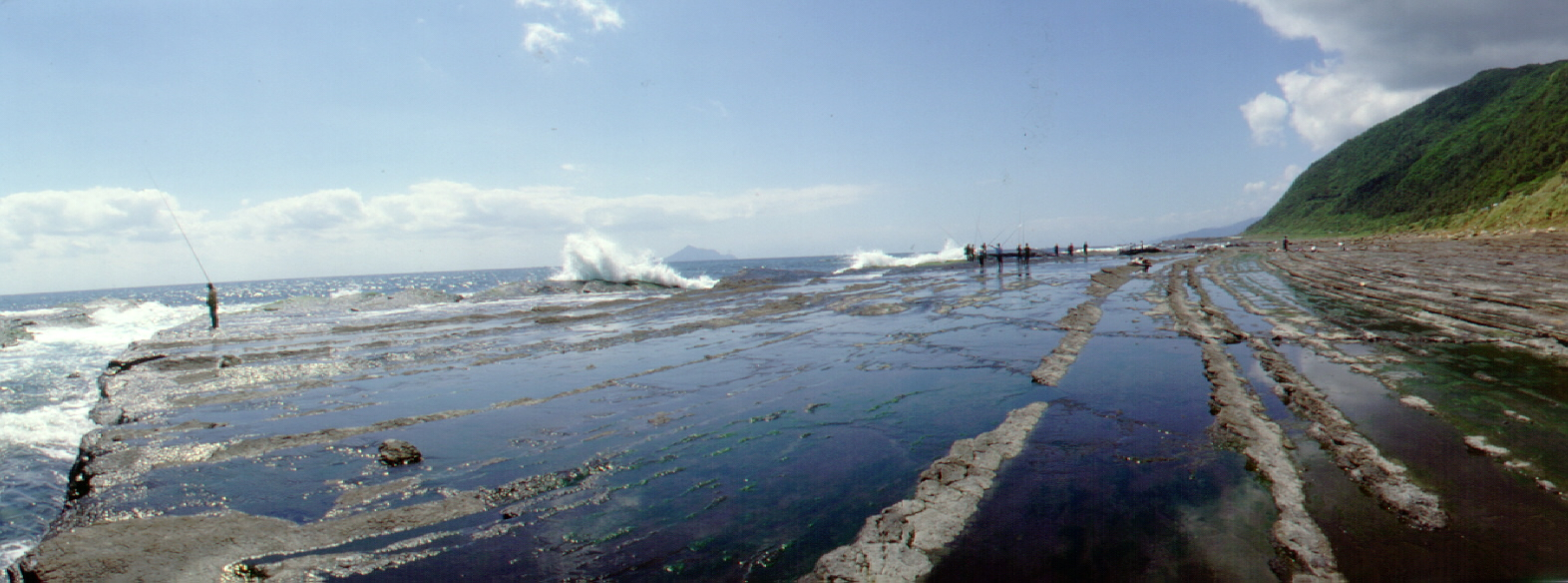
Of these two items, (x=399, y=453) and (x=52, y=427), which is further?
(x=52, y=427)

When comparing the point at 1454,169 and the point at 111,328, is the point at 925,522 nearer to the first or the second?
the point at 111,328

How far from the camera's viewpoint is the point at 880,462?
23.7 feet

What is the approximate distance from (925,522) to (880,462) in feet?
5.96

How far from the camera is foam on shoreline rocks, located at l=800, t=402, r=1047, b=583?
4.66 meters

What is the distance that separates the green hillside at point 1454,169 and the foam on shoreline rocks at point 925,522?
6638cm

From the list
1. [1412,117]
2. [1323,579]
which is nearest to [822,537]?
[1323,579]

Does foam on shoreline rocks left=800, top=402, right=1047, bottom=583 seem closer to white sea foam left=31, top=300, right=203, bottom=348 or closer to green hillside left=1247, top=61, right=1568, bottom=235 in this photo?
white sea foam left=31, top=300, right=203, bottom=348

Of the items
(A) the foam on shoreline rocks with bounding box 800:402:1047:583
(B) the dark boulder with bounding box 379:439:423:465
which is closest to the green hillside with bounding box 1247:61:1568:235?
(A) the foam on shoreline rocks with bounding box 800:402:1047:583

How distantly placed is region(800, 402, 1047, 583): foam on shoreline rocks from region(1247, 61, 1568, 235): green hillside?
218ft

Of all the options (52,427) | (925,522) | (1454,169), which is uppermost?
(1454,169)

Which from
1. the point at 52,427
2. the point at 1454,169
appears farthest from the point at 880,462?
the point at 1454,169

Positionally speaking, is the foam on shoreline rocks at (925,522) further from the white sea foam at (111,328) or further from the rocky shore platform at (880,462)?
the white sea foam at (111,328)

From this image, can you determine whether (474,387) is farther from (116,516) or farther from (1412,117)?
(1412,117)

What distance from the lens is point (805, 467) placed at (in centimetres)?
721
